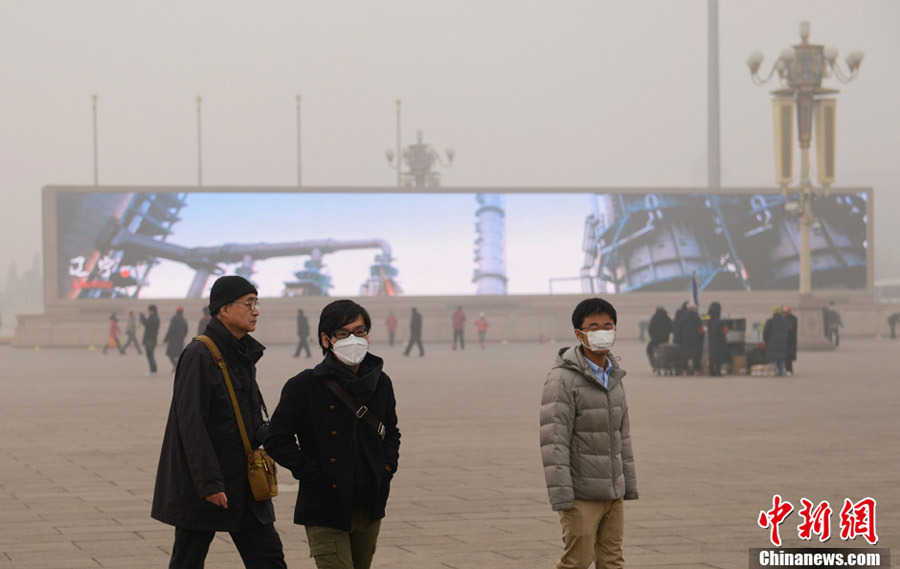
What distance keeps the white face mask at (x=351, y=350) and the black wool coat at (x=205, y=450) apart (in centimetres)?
56

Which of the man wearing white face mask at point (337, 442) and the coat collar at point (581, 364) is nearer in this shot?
the man wearing white face mask at point (337, 442)

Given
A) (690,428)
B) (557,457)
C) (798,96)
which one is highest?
(798,96)

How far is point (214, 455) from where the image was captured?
486cm

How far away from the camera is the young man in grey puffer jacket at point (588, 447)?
17.2 ft

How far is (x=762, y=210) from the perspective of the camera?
56844 mm

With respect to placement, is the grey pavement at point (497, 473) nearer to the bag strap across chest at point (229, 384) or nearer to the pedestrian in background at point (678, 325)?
the bag strap across chest at point (229, 384)

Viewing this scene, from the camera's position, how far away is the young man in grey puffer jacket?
5.24 metres

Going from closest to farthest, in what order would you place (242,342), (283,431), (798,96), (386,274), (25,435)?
(283,431)
(242,342)
(25,435)
(798,96)
(386,274)

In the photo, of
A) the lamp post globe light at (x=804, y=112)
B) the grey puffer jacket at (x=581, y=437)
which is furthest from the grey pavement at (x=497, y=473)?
the lamp post globe light at (x=804, y=112)

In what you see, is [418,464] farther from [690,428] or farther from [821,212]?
[821,212]

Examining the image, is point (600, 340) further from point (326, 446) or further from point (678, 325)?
point (678, 325)

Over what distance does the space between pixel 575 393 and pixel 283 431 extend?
1256 mm

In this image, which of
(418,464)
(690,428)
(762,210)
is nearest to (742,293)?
(762,210)

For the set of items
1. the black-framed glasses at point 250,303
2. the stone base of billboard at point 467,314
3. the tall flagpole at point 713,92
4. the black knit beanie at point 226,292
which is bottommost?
the stone base of billboard at point 467,314
